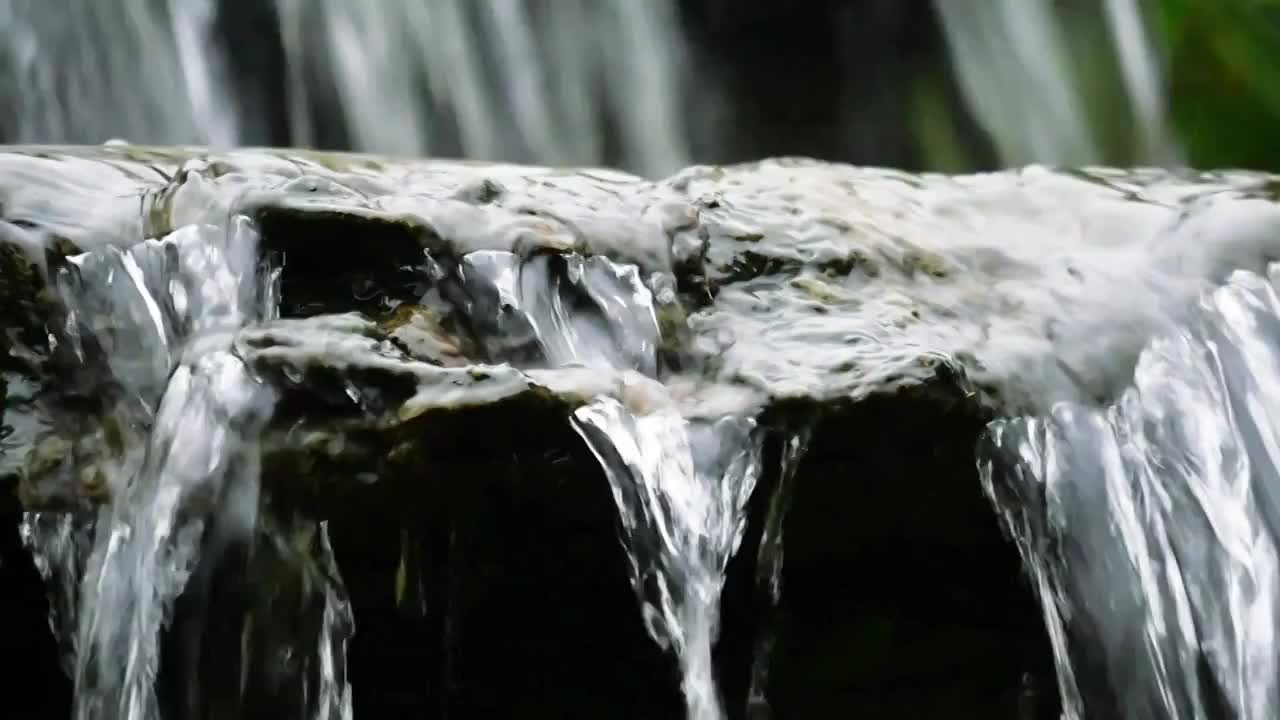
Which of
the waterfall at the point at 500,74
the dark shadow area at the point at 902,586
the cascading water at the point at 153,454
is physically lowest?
the dark shadow area at the point at 902,586

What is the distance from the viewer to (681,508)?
1439 millimetres

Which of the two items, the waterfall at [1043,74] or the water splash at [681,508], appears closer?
the water splash at [681,508]

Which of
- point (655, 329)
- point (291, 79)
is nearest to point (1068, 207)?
point (655, 329)

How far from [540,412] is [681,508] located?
0.21 metres

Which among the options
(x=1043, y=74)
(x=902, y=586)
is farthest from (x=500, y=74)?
(x=902, y=586)

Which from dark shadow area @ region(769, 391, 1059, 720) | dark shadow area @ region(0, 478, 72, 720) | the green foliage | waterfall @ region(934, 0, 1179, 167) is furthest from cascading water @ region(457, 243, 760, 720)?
waterfall @ region(934, 0, 1179, 167)

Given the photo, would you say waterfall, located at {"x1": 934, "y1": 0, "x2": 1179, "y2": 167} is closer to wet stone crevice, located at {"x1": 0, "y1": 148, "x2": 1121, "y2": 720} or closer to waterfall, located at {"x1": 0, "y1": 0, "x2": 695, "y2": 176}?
waterfall, located at {"x1": 0, "y1": 0, "x2": 695, "y2": 176}

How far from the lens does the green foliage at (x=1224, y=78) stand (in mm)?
3098

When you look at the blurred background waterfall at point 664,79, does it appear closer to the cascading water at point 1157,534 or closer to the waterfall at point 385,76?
the waterfall at point 385,76

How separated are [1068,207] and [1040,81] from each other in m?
1.57

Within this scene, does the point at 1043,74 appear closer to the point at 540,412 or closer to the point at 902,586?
the point at 902,586

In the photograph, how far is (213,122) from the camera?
11.1 feet

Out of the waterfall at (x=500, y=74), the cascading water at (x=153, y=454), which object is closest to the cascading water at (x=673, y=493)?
the cascading water at (x=153, y=454)

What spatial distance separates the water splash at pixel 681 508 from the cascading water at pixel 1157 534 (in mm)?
361
